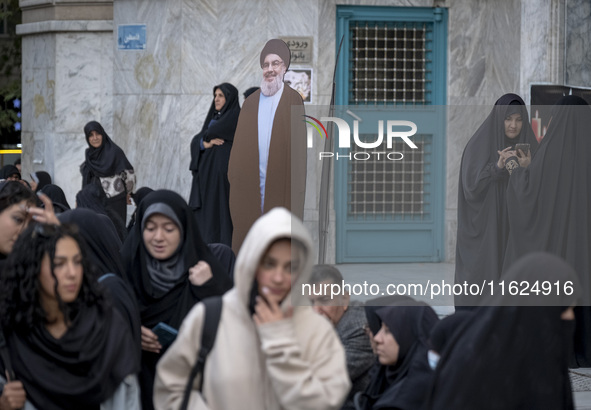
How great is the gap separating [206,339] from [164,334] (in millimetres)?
1099

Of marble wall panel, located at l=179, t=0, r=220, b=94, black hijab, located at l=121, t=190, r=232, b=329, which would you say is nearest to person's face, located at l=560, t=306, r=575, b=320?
black hijab, located at l=121, t=190, r=232, b=329

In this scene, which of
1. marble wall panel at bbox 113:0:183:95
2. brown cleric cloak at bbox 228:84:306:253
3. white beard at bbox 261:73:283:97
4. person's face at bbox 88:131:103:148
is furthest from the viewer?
marble wall panel at bbox 113:0:183:95

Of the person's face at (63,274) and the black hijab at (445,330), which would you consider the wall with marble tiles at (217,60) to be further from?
the person's face at (63,274)

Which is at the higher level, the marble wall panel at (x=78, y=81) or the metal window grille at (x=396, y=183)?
the marble wall panel at (x=78, y=81)

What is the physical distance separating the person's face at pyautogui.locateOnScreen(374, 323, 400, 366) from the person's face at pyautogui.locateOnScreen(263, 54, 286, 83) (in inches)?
171

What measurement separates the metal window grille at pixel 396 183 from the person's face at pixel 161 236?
3.49 meters

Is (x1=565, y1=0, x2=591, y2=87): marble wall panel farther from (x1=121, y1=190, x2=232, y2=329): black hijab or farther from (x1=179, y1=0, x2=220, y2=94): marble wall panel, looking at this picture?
(x1=121, y1=190, x2=232, y2=329): black hijab

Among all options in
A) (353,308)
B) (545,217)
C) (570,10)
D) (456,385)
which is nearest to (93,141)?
(570,10)

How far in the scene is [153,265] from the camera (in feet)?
15.8

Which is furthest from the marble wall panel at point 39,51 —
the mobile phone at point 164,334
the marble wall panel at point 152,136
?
the mobile phone at point 164,334

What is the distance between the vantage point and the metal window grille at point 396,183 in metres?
8.45

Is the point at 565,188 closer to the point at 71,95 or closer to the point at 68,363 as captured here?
the point at 68,363

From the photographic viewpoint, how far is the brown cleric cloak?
344 inches

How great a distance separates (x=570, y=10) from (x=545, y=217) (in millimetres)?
3138
